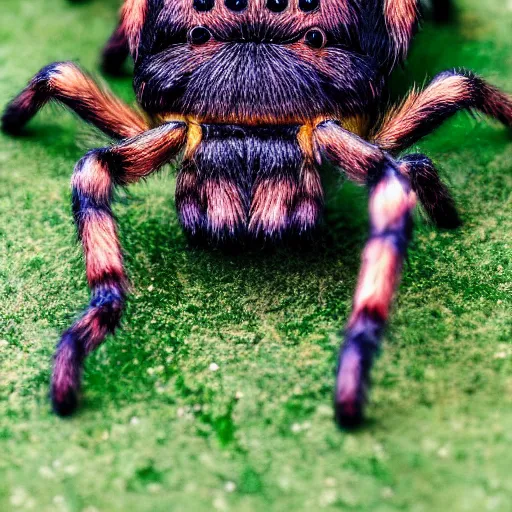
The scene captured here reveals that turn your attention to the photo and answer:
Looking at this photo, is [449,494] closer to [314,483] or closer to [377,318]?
[314,483]

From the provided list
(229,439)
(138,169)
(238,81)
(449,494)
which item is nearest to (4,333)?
(138,169)

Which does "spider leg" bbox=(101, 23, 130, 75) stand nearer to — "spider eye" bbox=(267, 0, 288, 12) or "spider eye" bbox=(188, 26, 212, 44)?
"spider eye" bbox=(188, 26, 212, 44)

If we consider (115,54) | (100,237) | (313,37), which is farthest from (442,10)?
(100,237)

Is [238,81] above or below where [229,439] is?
above

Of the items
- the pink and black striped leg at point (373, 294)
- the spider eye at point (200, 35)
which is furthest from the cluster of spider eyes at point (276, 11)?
the pink and black striped leg at point (373, 294)

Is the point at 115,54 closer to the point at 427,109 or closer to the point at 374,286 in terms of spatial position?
the point at 427,109

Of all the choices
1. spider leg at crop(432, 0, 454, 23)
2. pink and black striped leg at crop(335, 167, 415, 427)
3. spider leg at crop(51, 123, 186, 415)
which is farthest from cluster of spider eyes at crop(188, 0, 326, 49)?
spider leg at crop(432, 0, 454, 23)
